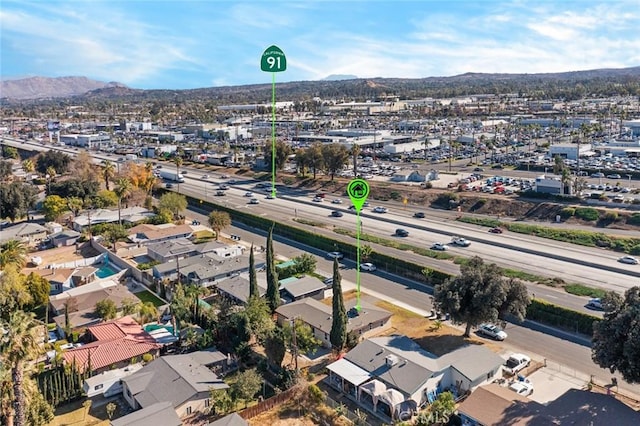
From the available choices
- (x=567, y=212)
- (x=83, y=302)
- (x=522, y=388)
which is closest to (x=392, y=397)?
(x=522, y=388)

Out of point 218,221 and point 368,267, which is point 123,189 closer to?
point 218,221

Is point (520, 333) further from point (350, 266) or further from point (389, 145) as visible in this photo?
point (389, 145)

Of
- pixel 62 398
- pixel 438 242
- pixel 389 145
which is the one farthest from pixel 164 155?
pixel 62 398

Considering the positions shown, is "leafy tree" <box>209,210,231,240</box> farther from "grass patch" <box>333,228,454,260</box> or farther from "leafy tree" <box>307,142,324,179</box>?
"leafy tree" <box>307,142,324,179</box>

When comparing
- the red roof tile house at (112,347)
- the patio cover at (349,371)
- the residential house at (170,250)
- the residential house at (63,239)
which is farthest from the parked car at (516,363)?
the residential house at (63,239)

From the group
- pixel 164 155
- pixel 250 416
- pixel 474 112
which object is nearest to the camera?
pixel 250 416

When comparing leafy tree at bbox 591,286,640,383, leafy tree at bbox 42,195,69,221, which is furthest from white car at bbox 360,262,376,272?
leafy tree at bbox 42,195,69,221
